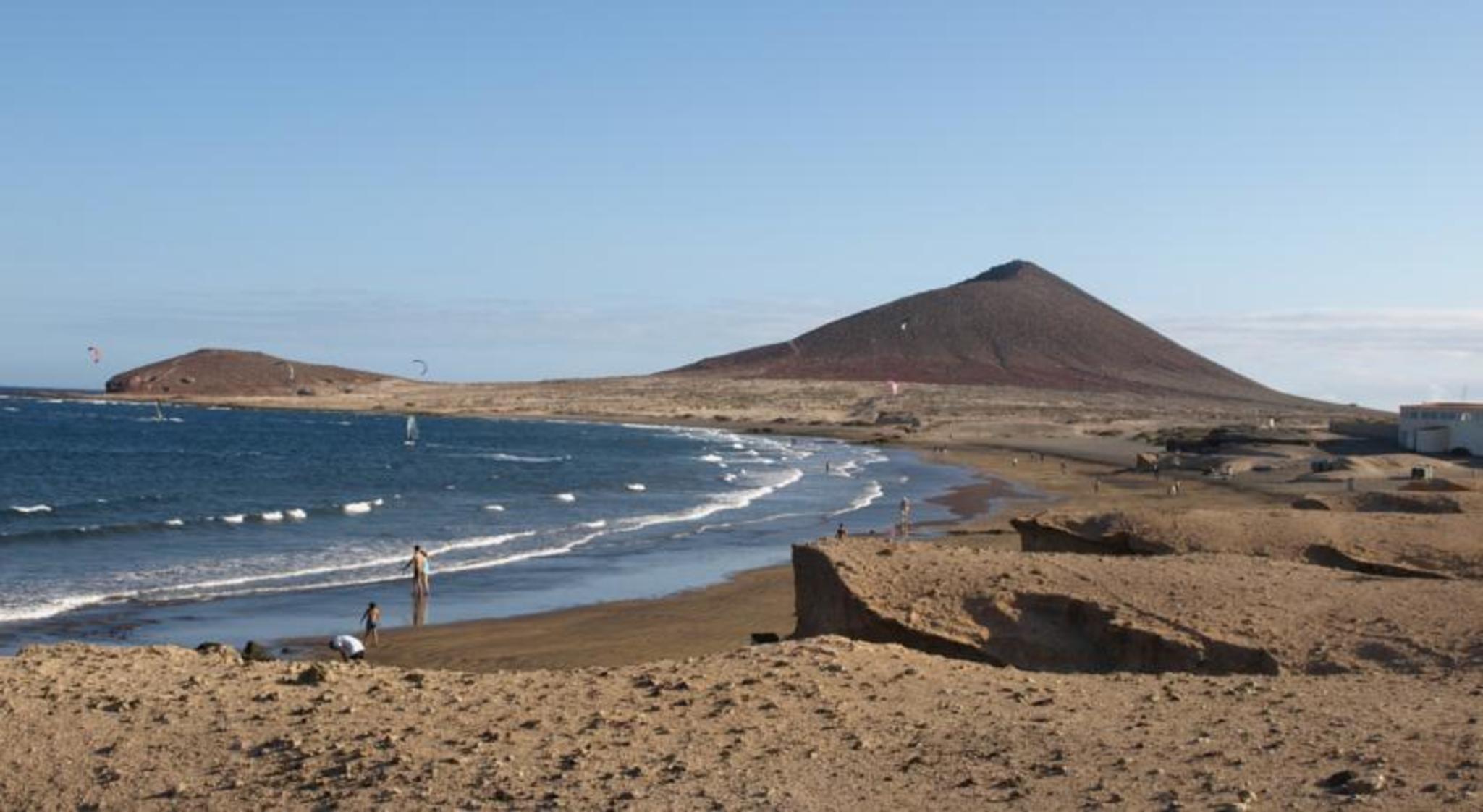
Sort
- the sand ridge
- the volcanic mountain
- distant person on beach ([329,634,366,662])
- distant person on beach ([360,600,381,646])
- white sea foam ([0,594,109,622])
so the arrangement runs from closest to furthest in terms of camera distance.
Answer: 1. the sand ridge
2. distant person on beach ([329,634,366,662])
3. distant person on beach ([360,600,381,646])
4. white sea foam ([0,594,109,622])
5. the volcanic mountain

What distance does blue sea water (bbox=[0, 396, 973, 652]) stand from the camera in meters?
25.7

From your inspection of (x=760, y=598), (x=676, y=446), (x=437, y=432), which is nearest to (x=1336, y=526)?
(x=760, y=598)

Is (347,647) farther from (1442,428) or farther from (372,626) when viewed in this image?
(1442,428)

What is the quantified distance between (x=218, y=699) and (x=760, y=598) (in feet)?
50.1

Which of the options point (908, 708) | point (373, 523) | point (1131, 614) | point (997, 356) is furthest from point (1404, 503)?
point (997, 356)

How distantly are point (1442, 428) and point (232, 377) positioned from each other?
151 metres

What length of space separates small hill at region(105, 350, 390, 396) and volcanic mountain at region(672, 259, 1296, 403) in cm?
4710

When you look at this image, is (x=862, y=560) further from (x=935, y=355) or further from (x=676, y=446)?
(x=935, y=355)

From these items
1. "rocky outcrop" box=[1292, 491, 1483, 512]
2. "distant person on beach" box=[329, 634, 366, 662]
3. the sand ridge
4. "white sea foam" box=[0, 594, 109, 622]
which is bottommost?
"white sea foam" box=[0, 594, 109, 622]

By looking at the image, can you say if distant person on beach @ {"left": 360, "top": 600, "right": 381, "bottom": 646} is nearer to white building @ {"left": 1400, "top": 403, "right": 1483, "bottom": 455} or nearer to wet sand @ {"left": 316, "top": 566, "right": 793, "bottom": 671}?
wet sand @ {"left": 316, "top": 566, "right": 793, "bottom": 671}

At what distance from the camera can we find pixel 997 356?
180 metres

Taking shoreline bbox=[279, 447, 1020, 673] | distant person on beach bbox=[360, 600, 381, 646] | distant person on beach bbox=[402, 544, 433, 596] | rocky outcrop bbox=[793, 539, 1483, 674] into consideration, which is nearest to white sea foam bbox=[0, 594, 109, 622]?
shoreline bbox=[279, 447, 1020, 673]

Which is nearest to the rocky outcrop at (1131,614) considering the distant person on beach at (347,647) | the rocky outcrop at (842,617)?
the rocky outcrop at (842,617)

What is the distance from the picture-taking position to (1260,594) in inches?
600
